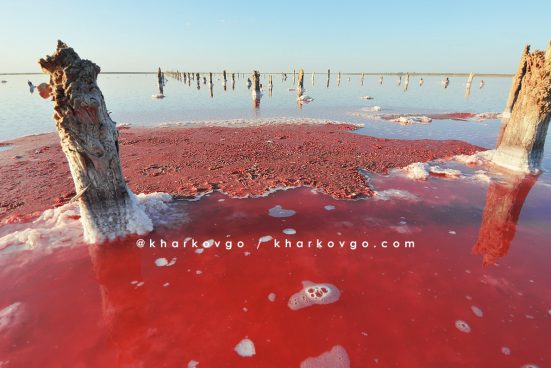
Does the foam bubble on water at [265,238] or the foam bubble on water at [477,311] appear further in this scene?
the foam bubble on water at [265,238]

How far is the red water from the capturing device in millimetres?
3234

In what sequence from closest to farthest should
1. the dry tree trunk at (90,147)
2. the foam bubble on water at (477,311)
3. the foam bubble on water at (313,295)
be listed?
1. the foam bubble on water at (477,311)
2. the foam bubble on water at (313,295)
3. the dry tree trunk at (90,147)

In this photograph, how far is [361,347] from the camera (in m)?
3.30

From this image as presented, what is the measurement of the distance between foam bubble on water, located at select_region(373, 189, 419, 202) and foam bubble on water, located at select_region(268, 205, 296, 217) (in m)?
2.41

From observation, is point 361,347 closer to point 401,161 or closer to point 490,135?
point 401,161

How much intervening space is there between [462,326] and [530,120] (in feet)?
27.7

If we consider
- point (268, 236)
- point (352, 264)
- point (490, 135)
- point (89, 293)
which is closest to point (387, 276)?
point (352, 264)

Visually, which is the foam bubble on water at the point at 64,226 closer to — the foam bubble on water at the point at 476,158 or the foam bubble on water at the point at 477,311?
the foam bubble on water at the point at 477,311

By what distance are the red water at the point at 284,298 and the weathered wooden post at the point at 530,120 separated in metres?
4.06

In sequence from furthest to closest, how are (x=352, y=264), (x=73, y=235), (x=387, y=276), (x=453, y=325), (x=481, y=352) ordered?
(x=73, y=235) < (x=352, y=264) < (x=387, y=276) < (x=453, y=325) < (x=481, y=352)

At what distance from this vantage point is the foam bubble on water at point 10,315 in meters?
3.58

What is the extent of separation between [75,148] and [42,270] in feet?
6.73

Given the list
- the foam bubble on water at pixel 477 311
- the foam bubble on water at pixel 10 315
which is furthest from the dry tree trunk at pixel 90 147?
the foam bubble on water at pixel 477 311

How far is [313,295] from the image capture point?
4.09m
